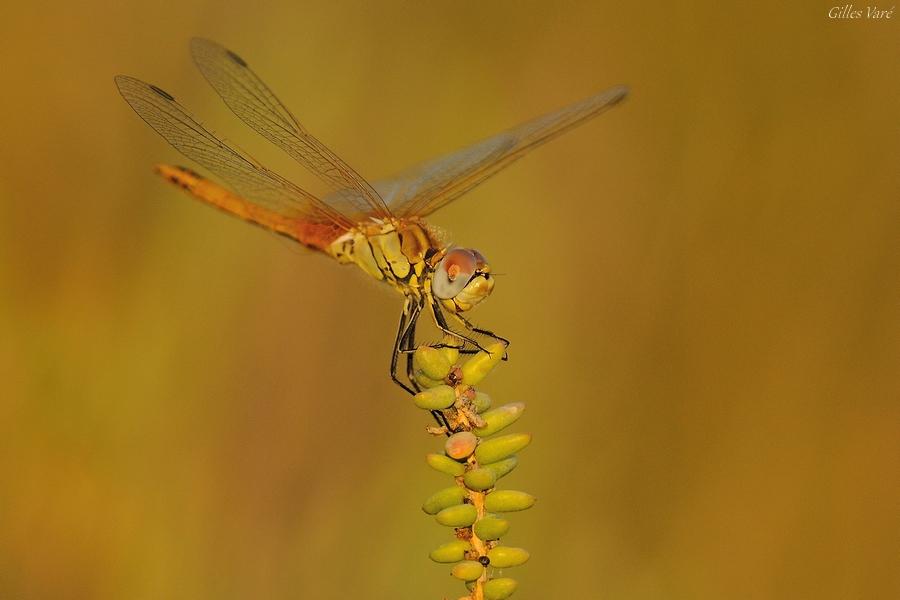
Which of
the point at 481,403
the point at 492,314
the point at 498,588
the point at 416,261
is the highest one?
the point at 492,314

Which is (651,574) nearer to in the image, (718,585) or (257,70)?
(718,585)

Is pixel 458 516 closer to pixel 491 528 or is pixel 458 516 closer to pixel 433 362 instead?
pixel 491 528

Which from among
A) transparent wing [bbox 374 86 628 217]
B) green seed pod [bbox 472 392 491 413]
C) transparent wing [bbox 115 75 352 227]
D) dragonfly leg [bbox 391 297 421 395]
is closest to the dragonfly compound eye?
dragonfly leg [bbox 391 297 421 395]

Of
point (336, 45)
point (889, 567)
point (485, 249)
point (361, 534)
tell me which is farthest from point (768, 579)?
point (336, 45)

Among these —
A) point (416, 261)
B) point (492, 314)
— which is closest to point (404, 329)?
point (416, 261)

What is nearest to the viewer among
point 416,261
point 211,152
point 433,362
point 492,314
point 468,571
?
point 468,571

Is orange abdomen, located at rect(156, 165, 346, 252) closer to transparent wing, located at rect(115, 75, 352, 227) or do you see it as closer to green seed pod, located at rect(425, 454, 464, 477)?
transparent wing, located at rect(115, 75, 352, 227)
